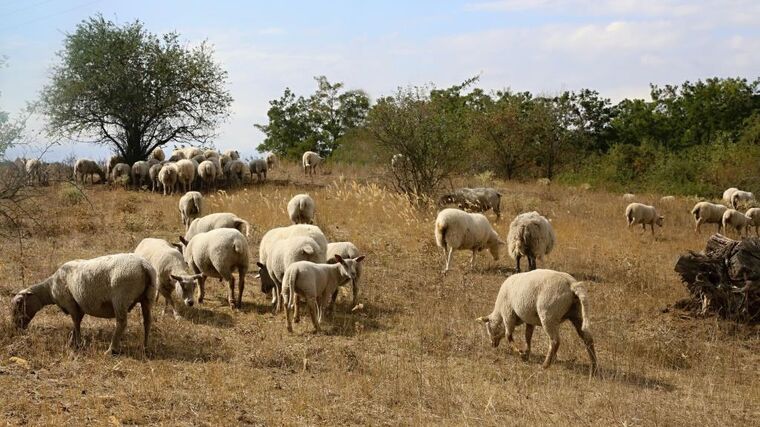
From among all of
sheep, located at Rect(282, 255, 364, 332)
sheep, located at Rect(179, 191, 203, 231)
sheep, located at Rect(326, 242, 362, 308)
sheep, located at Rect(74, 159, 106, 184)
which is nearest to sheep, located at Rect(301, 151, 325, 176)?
sheep, located at Rect(74, 159, 106, 184)

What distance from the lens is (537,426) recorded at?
650cm

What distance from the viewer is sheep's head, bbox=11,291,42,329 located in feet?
28.5

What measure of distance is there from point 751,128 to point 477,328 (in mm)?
34184

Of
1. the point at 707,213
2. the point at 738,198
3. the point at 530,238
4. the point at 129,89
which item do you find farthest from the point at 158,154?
the point at 738,198

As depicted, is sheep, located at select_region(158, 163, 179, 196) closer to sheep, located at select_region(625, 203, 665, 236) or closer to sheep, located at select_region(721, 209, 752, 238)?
sheep, located at select_region(625, 203, 665, 236)

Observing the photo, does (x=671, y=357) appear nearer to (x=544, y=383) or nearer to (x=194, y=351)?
(x=544, y=383)

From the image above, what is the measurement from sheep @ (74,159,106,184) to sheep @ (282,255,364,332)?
19.7 meters

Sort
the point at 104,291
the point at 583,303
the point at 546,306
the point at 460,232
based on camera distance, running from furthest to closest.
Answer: the point at 460,232 < the point at 104,291 < the point at 546,306 < the point at 583,303

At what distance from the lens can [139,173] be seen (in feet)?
86.3

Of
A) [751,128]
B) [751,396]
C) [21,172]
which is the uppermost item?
[751,128]

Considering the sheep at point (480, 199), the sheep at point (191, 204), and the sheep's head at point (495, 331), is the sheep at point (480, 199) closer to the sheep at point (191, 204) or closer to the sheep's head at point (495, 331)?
the sheep at point (191, 204)

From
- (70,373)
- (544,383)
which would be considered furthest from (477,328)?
(70,373)

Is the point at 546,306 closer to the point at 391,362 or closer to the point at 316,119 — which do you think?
the point at 391,362

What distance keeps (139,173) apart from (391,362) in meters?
20.1
